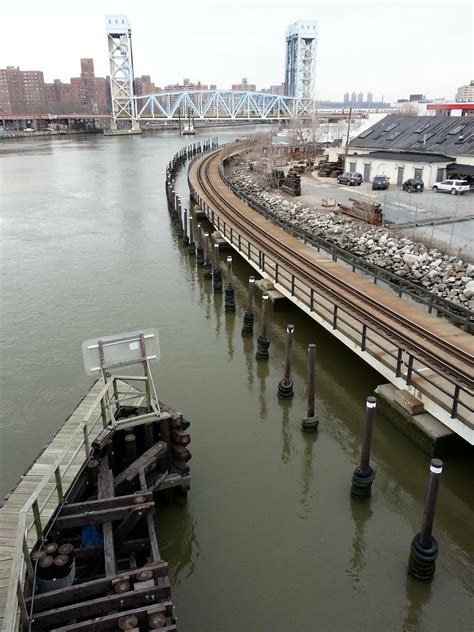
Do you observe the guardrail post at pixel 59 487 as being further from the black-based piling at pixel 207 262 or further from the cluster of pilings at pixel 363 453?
the black-based piling at pixel 207 262

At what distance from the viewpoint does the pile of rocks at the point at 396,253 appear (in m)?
21.5

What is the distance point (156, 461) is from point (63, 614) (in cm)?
401

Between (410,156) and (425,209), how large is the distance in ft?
44.1

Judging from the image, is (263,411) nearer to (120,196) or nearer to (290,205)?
(290,205)

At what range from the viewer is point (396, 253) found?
25578 mm

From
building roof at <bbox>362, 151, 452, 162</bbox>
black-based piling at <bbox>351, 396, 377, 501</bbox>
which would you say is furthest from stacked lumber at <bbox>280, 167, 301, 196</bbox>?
black-based piling at <bbox>351, 396, 377, 501</bbox>

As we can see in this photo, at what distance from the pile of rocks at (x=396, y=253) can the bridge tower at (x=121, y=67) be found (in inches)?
6653

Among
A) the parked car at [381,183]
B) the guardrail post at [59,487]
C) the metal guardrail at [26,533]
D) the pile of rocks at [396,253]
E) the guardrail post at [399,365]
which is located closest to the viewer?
the metal guardrail at [26,533]

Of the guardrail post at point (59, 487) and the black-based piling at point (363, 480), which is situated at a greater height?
the guardrail post at point (59, 487)

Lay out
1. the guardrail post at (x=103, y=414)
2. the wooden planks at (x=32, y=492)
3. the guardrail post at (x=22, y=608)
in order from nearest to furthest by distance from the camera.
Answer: the guardrail post at (x=22, y=608) < the wooden planks at (x=32, y=492) < the guardrail post at (x=103, y=414)

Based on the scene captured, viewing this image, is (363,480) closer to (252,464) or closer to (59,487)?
(252,464)

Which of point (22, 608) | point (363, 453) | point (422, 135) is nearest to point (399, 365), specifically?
point (363, 453)

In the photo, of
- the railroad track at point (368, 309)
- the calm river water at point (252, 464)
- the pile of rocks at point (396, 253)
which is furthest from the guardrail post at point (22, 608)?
Result: the pile of rocks at point (396, 253)

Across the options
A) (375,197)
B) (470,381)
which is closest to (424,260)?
(470,381)
